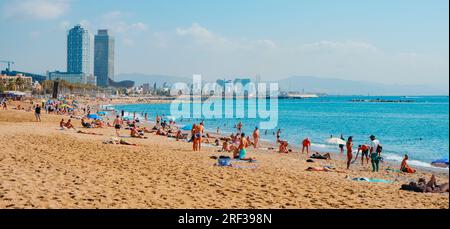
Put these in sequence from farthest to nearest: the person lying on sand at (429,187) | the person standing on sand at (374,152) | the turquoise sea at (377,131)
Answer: the turquoise sea at (377,131)
the person standing on sand at (374,152)
the person lying on sand at (429,187)

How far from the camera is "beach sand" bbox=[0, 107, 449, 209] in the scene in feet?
25.9

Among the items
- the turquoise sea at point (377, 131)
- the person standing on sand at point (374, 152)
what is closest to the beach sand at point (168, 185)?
the person standing on sand at point (374, 152)

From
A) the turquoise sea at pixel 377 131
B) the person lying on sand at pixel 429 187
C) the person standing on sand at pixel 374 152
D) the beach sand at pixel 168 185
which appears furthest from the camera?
the turquoise sea at pixel 377 131

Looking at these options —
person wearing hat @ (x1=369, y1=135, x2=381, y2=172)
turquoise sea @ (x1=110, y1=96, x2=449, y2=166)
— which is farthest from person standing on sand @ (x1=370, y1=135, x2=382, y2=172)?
turquoise sea @ (x1=110, y1=96, x2=449, y2=166)

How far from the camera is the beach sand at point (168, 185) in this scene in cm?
788

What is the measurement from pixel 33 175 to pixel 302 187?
6199mm

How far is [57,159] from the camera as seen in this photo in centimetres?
1241

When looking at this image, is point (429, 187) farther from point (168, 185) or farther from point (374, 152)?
Result: point (168, 185)

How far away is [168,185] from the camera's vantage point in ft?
31.9

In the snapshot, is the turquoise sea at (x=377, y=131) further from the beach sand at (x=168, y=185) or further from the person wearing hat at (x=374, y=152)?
the beach sand at (x=168, y=185)

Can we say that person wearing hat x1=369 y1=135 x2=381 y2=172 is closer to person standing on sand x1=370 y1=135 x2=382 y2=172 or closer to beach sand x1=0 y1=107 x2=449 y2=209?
person standing on sand x1=370 y1=135 x2=382 y2=172
